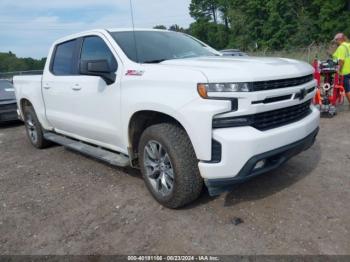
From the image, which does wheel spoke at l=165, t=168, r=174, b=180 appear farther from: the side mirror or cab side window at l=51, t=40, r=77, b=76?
cab side window at l=51, t=40, r=77, b=76

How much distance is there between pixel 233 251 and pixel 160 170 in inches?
45.7

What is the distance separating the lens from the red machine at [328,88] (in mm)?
7641

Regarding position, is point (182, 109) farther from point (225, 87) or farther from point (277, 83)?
point (277, 83)

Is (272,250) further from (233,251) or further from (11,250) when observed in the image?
(11,250)

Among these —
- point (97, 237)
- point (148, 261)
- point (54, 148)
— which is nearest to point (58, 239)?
point (97, 237)

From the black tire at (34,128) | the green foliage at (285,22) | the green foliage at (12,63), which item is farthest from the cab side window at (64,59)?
the green foliage at (285,22)

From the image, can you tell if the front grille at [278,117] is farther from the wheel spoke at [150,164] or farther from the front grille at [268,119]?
the wheel spoke at [150,164]

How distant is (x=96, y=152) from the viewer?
4.60 metres

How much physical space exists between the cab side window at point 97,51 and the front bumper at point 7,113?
562 centimetres

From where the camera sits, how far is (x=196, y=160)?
337 centimetres

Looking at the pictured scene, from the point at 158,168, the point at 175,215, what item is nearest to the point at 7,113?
the point at 158,168

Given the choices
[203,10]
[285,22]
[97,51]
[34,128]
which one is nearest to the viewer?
[97,51]

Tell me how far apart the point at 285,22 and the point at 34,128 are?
50.1 m

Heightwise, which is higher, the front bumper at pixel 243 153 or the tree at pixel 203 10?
the tree at pixel 203 10
